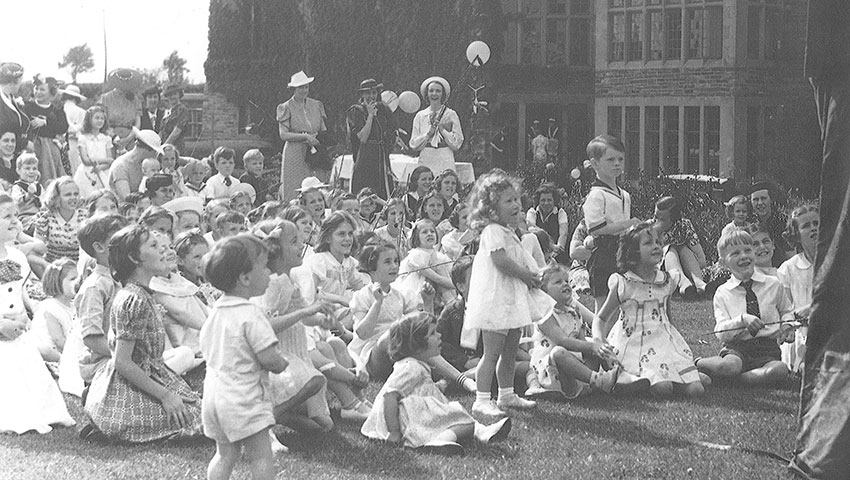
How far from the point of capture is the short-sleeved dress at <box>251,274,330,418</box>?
6824mm

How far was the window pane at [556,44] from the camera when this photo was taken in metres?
24.7

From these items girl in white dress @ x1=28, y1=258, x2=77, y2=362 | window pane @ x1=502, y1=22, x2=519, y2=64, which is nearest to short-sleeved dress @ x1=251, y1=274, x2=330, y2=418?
girl in white dress @ x1=28, y1=258, x2=77, y2=362

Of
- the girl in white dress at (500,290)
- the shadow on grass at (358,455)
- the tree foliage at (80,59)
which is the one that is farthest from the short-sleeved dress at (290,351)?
the tree foliage at (80,59)

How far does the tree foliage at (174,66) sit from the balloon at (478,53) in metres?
14.8

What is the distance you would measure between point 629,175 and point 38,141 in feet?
35.0

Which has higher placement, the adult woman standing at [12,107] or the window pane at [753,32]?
the window pane at [753,32]

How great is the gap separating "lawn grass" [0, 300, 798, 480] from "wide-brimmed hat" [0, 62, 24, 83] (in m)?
8.66

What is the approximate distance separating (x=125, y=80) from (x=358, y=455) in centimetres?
972

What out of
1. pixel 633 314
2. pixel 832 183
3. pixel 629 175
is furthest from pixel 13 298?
pixel 629 175

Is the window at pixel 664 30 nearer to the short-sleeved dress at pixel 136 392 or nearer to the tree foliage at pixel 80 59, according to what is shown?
the short-sleeved dress at pixel 136 392

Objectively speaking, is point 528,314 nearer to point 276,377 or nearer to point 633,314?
point 633,314

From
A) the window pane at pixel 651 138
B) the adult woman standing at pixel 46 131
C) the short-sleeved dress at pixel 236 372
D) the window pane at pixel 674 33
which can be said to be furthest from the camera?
the window pane at pixel 651 138

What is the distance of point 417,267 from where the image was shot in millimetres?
9656

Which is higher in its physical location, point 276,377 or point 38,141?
point 38,141
